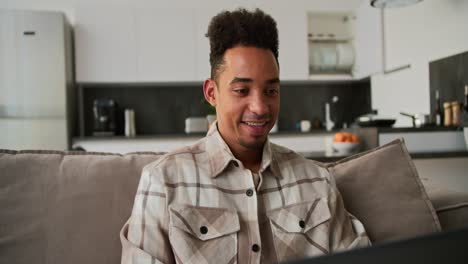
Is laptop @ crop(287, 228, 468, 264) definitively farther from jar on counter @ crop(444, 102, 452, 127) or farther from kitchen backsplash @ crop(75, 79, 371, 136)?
kitchen backsplash @ crop(75, 79, 371, 136)

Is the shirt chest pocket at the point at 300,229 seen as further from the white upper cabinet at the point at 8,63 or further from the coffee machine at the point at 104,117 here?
the white upper cabinet at the point at 8,63

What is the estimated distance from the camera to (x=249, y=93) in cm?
93

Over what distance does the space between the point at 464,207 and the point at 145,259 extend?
906 millimetres

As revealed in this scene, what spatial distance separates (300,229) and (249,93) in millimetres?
351

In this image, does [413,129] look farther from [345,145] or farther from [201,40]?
[201,40]

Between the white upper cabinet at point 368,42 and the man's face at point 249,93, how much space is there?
11.2 ft

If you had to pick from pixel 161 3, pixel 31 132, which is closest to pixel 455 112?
pixel 161 3

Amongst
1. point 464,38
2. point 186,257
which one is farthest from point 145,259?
point 464,38

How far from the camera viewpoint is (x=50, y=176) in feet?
3.32

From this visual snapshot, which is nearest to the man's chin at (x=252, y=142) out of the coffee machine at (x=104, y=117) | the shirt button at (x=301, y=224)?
the shirt button at (x=301, y=224)

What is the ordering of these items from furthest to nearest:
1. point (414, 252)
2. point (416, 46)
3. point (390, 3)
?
point (416, 46)
point (390, 3)
point (414, 252)

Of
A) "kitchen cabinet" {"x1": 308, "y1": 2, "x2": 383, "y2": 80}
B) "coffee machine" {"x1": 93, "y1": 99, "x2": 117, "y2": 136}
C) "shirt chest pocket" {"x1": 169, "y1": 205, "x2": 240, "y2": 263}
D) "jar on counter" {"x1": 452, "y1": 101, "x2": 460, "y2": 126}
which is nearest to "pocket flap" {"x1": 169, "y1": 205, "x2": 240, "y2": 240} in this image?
"shirt chest pocket" {"x1": 169, "y1": 205, "x2": 240, "y2": 263}

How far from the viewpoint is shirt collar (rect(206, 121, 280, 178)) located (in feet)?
3.09

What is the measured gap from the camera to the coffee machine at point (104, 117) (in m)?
4.16
